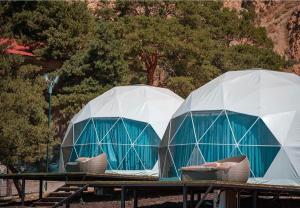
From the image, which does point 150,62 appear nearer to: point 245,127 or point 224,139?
point 224,139

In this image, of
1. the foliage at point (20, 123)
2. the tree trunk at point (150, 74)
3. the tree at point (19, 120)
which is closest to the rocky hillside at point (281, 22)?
the tree trunk at point (150, 74)

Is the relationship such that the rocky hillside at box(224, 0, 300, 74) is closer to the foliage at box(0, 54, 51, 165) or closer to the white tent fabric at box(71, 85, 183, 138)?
the white tent fabric at box(71, 85, 183, 138)

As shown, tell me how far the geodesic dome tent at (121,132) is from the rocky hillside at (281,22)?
136 ft

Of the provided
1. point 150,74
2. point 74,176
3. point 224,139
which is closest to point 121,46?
point 150,74

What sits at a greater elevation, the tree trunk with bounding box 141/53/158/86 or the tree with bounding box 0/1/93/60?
the tree with bounding box 0/1/93/60

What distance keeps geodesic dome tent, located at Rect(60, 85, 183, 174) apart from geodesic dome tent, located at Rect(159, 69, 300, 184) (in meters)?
5.28

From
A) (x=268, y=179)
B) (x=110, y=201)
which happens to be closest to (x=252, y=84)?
(x=268, y=179)

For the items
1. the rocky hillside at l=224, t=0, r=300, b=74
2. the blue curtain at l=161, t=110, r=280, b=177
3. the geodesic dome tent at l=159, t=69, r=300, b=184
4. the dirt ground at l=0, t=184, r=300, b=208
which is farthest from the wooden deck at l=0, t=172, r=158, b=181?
the rocky hillside at l=224, t=0, r=300, b=74

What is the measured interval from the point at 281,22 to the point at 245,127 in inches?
2634

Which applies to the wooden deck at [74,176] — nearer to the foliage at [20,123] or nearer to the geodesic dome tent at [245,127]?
the geodesic dome tent at [245,127]

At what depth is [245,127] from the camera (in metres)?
24.3

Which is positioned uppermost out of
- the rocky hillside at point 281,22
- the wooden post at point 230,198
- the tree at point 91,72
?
the rocky hillside at point 281,22

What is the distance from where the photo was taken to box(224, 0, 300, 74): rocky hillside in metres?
82.1

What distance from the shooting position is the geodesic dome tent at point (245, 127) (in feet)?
77.0
